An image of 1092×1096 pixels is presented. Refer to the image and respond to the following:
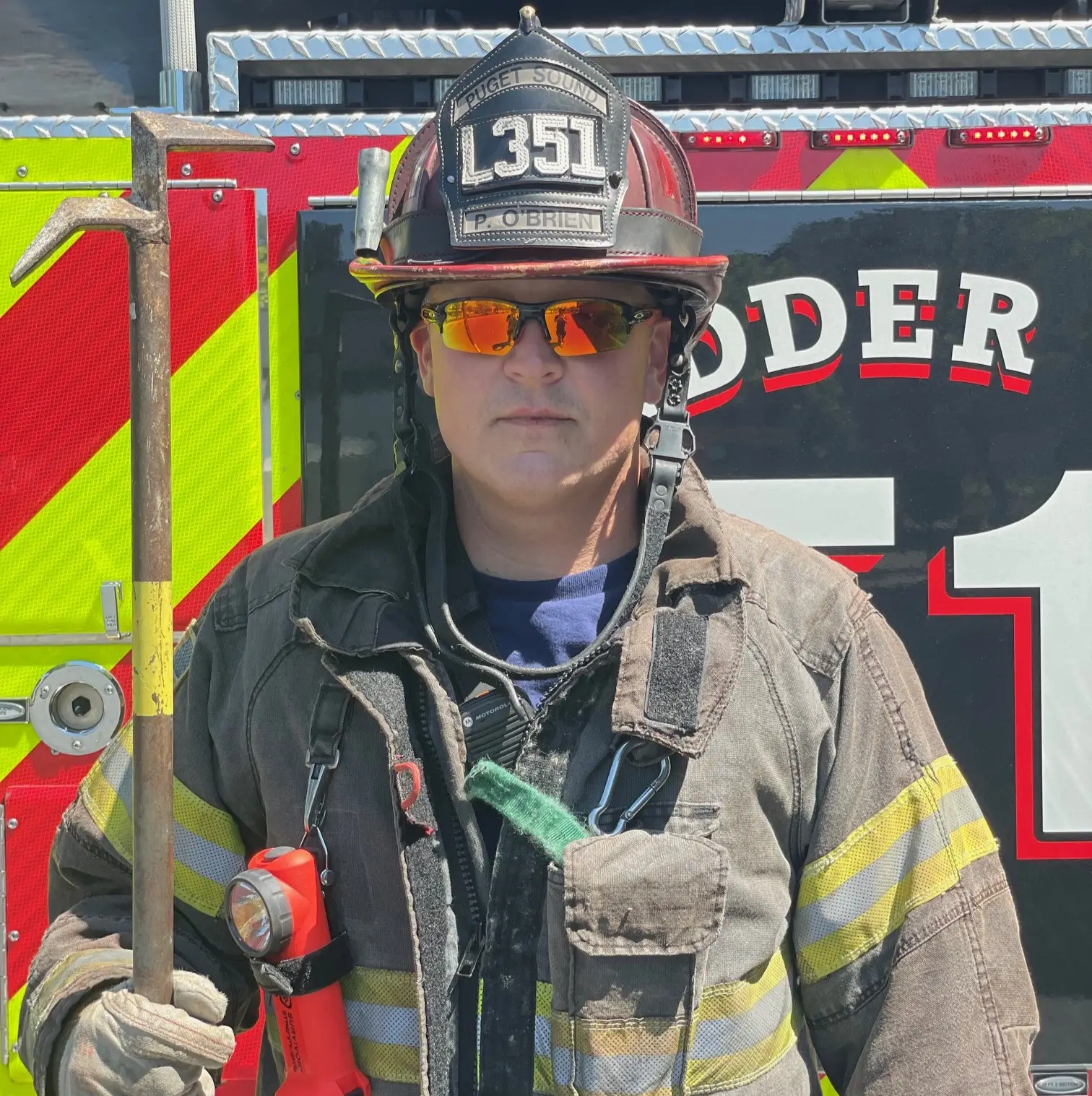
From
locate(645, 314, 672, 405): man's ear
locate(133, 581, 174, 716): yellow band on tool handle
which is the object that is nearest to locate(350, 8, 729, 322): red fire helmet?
locate(645, 314, 672, 405): man's ear

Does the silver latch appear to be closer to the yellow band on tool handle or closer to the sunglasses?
the yellow band on tool handle

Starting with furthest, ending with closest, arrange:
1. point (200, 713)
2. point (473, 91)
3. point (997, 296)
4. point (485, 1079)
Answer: point (997, 296), point (200, 713), point (473, 91), point (485, 1079)

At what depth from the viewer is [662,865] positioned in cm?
153

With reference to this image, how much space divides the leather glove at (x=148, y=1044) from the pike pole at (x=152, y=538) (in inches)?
1.2

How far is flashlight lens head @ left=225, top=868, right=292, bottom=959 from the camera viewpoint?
5.09 ft

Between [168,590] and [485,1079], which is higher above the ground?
[168,590]

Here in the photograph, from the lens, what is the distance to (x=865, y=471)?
2.52 meters

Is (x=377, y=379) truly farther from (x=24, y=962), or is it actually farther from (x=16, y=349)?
(x=24, y=962)

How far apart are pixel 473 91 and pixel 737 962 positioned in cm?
110

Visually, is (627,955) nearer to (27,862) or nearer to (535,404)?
(535,404)

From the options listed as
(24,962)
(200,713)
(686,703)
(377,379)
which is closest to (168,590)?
(200,713)

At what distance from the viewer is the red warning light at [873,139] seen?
2.58 metres

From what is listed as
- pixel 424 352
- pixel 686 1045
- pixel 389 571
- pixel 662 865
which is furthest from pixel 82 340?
pixel 686 1045

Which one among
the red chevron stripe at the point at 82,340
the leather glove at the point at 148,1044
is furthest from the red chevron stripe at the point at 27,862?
the leather glove at the point at 148,1044
